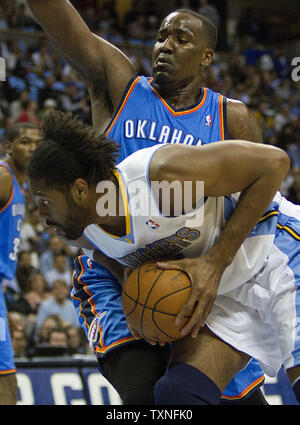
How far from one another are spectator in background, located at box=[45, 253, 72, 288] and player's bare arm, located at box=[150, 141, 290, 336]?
5.46 metres

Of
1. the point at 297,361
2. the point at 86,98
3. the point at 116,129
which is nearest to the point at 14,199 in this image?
the point at 116,129

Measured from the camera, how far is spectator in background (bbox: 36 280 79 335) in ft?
22.9

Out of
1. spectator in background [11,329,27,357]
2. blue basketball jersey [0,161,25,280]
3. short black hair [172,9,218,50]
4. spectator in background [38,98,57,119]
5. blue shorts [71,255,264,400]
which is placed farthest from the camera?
spectator in background [38,98,57,119]

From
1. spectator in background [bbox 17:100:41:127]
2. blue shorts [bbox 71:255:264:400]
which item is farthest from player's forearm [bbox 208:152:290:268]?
spectator in background [bbox 17:100:41:127]

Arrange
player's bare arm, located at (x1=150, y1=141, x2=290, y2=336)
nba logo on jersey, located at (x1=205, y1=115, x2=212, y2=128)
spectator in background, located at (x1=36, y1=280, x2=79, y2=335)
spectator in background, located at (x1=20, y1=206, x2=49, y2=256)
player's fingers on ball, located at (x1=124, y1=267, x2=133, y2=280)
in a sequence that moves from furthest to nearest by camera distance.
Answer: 1. spectator in background, located at (x1=20, y1=206, x2=49, y2=256)
2. spectator in background, located at (x1=36, y1=280, x2=79, y2=335)
3. nba logo on jersey, located at (x1=205, y1=115, x2=212, y2=128)
4. player's fingers on ball, located at (x1=124, y1=267, x2=133, y2=280)
5. player's bare arm, located at (x1=150, y1=141, x2=290, y2=336)

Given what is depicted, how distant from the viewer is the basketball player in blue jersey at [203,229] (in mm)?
2367

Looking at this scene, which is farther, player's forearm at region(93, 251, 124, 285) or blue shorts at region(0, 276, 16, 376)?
blue shorts at region(0, 276, 16, 376)

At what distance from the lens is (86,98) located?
10430 millimetres

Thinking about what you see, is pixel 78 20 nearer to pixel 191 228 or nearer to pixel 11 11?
pixel 191 228

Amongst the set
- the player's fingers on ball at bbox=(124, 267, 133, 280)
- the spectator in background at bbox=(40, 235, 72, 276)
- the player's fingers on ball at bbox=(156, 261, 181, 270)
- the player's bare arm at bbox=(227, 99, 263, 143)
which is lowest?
the spectator in background at bbox=(40, 235, 72, 276)

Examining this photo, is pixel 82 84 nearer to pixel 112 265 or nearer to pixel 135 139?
pixel 135 139

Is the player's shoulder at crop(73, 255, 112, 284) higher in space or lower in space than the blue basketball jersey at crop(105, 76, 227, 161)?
lower

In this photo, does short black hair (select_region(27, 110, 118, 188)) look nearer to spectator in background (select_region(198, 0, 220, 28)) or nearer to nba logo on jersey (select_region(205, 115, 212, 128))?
nba logo on jersey (select_region(205, 115, 212, 128))

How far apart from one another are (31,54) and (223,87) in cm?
404
